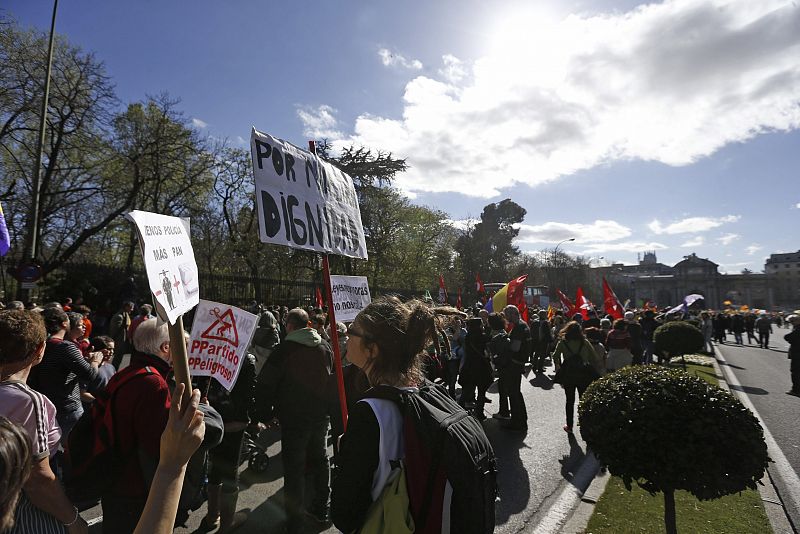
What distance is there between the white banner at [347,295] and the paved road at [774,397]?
478 centimetres

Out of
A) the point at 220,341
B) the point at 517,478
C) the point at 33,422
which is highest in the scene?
the point at 220,341

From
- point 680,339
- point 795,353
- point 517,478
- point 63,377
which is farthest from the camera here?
point 680,339

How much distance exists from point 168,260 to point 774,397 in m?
13.6

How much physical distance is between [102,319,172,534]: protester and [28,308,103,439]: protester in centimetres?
229

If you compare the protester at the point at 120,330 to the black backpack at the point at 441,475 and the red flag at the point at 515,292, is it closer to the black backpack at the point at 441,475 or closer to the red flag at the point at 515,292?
the red flag at the point at 515,292

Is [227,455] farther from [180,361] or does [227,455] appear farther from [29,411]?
[180,361]

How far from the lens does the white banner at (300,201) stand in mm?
3344

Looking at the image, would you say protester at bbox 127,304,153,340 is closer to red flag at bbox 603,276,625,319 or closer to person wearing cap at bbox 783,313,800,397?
red flag at bbox 603,276,625,319

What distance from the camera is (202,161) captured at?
80.0ft

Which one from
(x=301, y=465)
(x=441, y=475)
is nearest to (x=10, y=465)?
(x=441, y=475)

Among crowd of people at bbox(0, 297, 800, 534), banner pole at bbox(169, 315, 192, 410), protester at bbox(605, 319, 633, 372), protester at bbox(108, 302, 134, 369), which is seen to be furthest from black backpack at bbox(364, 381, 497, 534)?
protester at bbox(108, 302, 134, 369)

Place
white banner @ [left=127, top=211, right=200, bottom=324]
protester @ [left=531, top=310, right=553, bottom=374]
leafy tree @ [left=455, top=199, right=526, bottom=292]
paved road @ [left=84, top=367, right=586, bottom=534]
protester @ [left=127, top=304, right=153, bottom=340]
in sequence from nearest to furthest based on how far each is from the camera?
1. white banner @ [left=127, top=211, right=200, bottom=324]
2. paved road @ [left=84, top=367, right=586, bottom=534]
3. protester @ [left=127, top=304, right=153, bottom=340]
4. protester @ [left=531, top=310, right=553, bottom=374]
5. leafy tree @ [left=455, top=199, right=526, bottom=292]

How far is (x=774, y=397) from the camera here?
1081cm

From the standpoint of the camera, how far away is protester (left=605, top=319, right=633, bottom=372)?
9484 mm
